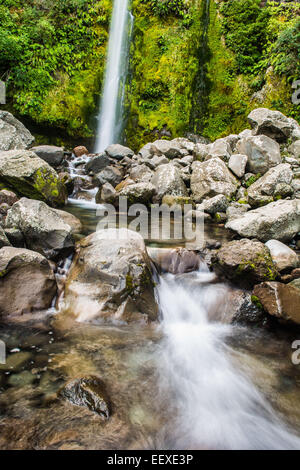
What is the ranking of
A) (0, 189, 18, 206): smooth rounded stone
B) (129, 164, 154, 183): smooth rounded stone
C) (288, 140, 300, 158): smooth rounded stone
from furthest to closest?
(288, 140, 300, 158): smooth rounded stone
(129, 164, 154, 183): smooth rounded stone
(0, 189, 18, 206): smooth rounded stone

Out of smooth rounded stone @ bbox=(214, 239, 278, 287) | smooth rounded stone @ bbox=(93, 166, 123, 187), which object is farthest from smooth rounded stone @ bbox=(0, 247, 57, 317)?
smooth rounded stone @ bbox=(93, 166, 123, 187)

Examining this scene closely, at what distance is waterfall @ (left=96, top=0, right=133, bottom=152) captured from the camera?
12984 millimetres

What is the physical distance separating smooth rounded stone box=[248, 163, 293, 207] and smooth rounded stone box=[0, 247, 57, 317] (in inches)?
213

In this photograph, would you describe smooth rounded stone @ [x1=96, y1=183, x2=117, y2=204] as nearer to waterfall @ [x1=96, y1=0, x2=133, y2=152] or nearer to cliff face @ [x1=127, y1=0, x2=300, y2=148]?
waterfall @ [x1=96, y1=0, x2=133, y2=152]

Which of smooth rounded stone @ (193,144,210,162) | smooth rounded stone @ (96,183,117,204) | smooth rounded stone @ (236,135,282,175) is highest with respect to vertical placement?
smooth rounded stone @ (193,144,210,162)

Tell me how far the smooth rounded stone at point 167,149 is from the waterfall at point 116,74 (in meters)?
3.30

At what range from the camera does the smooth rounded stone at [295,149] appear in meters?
8.45

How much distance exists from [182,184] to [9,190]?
455 centimetres

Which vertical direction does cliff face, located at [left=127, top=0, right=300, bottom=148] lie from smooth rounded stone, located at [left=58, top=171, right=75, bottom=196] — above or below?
above

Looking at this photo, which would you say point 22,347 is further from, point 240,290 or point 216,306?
point 240,290

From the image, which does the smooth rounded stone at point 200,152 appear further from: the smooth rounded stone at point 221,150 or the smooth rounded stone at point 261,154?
the smooth rounded stone at point 261,154

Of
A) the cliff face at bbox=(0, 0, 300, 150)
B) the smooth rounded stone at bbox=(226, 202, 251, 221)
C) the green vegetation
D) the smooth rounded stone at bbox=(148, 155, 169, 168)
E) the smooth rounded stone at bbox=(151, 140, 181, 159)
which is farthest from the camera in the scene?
the cliff face at bbox=(0, 0, 300, 150)

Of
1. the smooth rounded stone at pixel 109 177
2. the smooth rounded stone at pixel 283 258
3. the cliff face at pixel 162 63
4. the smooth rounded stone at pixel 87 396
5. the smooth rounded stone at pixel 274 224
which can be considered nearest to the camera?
the smooth rounded stone at pixel 87 396

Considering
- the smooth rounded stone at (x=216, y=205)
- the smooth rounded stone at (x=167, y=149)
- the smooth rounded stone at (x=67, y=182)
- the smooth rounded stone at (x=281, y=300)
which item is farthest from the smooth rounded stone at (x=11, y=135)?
the smooth rounded stone at (x=281, y=300)
